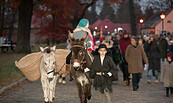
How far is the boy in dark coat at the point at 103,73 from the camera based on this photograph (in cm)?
786

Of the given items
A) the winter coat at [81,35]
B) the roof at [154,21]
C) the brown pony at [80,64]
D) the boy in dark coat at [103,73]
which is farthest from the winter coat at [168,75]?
the roof at [154,21]

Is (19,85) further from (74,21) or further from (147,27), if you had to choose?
(147,27)

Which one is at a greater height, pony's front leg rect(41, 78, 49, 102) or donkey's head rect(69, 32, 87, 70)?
donkey's head rect(69, 32, 87, 70)

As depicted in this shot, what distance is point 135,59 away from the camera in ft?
40.8

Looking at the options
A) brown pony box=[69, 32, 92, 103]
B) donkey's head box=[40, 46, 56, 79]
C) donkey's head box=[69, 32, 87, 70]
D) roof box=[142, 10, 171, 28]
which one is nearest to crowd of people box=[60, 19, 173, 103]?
brown pony box=[69, 32, 92, 103]

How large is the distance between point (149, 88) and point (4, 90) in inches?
206

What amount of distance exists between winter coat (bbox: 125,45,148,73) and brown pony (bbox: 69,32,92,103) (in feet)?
12.6

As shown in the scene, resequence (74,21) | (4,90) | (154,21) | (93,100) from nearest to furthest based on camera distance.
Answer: (93,100) → (4,90) → (74,21) → (154,21)

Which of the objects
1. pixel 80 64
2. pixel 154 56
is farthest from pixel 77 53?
pixel 154 56

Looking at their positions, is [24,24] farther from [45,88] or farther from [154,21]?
[154,21]

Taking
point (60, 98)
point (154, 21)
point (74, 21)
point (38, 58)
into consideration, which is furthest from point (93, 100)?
point (154, 21)

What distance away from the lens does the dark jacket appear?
7.86 metres

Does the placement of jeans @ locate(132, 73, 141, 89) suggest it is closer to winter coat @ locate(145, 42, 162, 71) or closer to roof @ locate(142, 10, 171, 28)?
winter coat @ locate(145, 42, 162, 71)

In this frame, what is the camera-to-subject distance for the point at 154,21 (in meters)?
88.6
